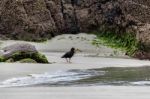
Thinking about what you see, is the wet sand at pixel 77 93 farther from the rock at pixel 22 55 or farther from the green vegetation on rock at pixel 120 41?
the green vegetation on rock at pixel 120 41

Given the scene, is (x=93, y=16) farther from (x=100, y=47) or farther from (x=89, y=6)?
(x=100, y=47)

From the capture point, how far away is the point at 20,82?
48.8ft

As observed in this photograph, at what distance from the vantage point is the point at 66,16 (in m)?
34.9

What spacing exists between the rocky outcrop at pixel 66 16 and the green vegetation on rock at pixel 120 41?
41 cm

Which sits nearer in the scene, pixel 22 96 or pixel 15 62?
pixel 22 96

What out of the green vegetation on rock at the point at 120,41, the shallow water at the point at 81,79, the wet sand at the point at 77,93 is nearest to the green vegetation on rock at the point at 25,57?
the shallow water at the point at 81,79

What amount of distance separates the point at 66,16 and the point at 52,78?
19.1 m

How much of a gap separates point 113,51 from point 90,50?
4.12 feet

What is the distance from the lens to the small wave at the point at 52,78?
48.3ft

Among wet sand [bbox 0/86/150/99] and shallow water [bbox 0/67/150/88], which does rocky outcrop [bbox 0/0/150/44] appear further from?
wet sand [bbox 0/86/150/99]

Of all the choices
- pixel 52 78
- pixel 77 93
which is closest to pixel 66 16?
pixel 52 78

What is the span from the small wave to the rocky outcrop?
13677 millimetres

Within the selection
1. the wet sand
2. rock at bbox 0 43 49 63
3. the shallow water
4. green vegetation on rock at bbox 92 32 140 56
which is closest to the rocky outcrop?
green vegetation on rock at bbox 92 32 140 56

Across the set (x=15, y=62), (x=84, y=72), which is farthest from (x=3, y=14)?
(x=84, y=72)
